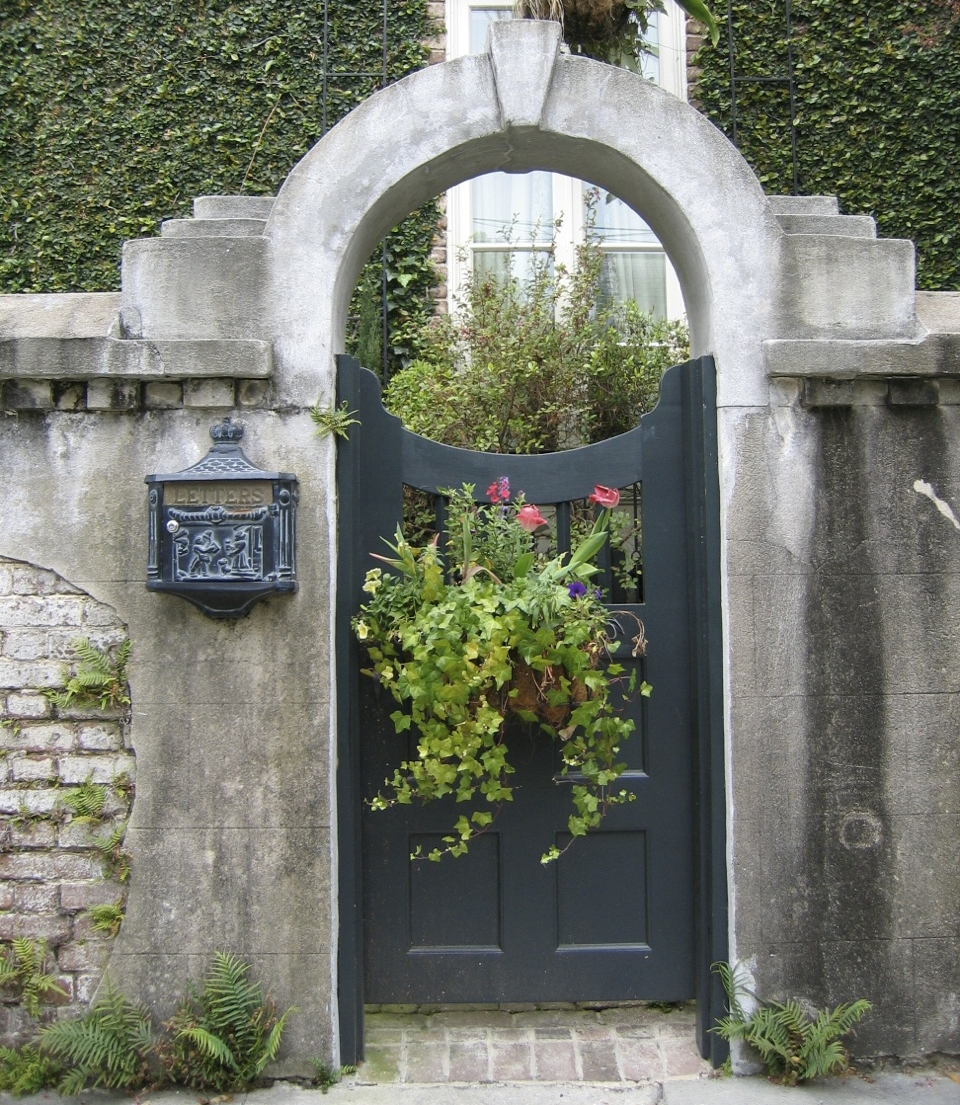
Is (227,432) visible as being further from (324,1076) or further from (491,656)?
(324,1076)

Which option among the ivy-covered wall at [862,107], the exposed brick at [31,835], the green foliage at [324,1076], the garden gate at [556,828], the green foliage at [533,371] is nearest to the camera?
the green foliage at [324,1076]

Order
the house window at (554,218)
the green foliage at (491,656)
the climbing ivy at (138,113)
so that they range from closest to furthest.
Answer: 1. the green foliage at (491,656)
2. the climbing ivy at (138,113)
3. the house window at (554,218)

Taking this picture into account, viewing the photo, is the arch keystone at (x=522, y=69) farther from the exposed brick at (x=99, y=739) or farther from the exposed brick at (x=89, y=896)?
the exposed brick at (x=89, y=896)

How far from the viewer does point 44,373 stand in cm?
317

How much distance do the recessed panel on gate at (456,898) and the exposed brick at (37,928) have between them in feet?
4.05

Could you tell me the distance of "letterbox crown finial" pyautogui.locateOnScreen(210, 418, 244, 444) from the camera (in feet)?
10.6

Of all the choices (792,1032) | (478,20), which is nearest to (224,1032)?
(792,1032)

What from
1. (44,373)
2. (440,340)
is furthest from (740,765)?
(440,340)

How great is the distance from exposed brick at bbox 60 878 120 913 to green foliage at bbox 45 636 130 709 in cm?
62

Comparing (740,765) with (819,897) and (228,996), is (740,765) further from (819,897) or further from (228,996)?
(228,996)

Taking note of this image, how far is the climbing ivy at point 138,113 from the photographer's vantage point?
666cm

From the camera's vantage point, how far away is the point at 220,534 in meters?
3.12

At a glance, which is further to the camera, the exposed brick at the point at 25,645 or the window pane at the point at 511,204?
the window pane at the point at 511,204

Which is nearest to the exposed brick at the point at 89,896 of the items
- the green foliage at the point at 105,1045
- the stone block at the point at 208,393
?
the green foliage at the point at 105,1045
